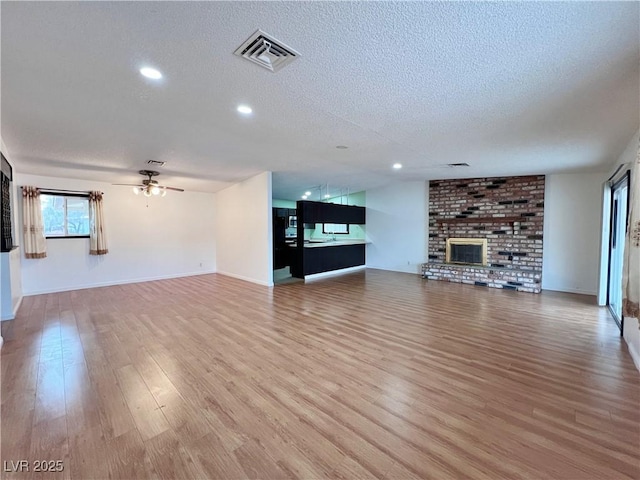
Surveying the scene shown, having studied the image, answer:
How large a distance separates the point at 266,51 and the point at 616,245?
5838 mm

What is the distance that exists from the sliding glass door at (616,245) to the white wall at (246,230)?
→ 5978mm

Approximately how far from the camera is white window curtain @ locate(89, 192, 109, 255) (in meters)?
6.21

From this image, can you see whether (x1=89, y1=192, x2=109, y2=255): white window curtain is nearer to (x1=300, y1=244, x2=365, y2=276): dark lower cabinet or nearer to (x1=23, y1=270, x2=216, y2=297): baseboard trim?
(x1=23, y1=270, x2=216, y2=297): baseboard trim

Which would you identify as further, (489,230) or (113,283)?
(489,230)

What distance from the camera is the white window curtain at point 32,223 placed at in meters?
5.39

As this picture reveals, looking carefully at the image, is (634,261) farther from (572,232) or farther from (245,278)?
(245,278)

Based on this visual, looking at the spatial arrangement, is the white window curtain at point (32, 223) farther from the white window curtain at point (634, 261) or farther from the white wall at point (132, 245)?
the white window curtain at point (634, 261)

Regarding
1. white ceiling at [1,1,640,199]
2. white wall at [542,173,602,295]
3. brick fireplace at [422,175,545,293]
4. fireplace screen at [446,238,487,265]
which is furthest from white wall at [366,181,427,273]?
white ceiling at [1,1,640,199]

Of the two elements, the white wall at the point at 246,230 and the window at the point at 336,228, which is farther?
the window at the point at 336,228

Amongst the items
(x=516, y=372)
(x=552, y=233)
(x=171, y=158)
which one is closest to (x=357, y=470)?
(x=516, y=372)

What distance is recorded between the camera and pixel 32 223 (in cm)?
543

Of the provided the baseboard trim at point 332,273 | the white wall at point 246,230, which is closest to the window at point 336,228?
the baseboard trim at point 332,273

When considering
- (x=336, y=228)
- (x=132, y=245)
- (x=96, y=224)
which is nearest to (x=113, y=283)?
(x=132, y=245)

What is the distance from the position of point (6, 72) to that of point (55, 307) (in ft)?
13.7
